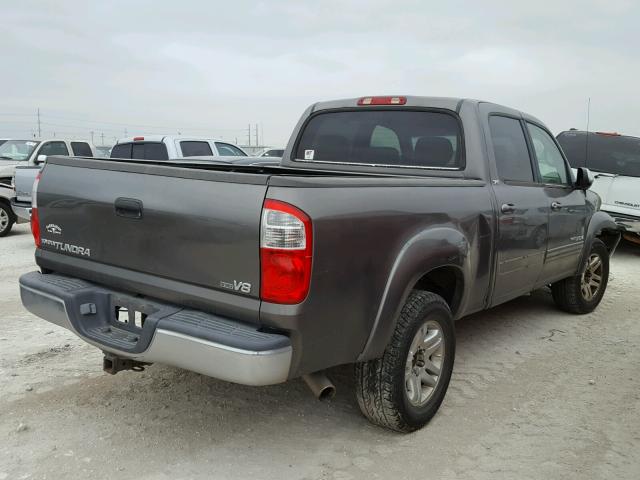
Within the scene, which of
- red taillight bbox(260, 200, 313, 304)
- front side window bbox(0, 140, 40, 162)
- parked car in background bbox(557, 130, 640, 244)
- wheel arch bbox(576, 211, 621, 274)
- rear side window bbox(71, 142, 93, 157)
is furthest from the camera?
rear side window bbox(71, 142, 93, 157)

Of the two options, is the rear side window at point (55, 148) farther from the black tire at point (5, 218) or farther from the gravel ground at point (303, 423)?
the gravel ground at point (303, 423)

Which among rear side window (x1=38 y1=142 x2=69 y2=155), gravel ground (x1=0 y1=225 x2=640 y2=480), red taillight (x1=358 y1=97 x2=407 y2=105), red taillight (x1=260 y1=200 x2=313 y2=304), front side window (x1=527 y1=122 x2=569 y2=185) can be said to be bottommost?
gravel ground (x1=0 y1=225 x2=640 y2=480)

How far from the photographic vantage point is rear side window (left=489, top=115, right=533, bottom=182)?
4.22 meters

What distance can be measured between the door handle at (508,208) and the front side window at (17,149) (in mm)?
11419

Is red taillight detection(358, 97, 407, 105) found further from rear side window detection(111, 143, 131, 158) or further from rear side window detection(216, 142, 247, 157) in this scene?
rear side window detection(216, 142, 247, 157)

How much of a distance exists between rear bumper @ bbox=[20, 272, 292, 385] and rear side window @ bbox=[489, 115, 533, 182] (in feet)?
7.89

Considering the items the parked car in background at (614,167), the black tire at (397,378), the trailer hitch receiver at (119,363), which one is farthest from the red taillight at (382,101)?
the parked car in background at (614,167)

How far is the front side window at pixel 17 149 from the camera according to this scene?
496 inches

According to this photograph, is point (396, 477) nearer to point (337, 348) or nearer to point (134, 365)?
point (337, 348)

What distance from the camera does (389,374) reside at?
3.04 m

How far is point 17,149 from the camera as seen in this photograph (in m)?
12.8

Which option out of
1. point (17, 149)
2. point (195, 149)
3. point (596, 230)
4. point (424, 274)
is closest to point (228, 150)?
point (195, 149)

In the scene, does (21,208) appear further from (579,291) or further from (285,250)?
(285,250)

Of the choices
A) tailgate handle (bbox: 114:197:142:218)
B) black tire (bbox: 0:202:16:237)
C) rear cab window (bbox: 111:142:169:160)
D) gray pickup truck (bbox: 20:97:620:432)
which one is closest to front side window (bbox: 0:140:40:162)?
black tire (bbox: 0:202:16:237)
